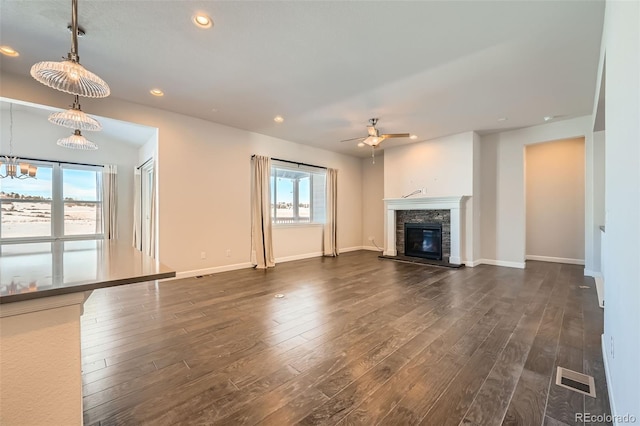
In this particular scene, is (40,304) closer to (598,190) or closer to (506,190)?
(598,190)

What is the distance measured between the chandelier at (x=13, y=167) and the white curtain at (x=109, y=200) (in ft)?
3.76

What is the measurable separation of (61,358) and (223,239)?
4062 mm

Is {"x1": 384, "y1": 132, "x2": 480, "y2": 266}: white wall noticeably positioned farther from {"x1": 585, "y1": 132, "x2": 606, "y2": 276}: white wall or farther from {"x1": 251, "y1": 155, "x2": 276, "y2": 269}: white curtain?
{"x1": 251, "y1": 155, "x2": 276, "y2": 269}: white curtain

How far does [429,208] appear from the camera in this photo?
5.91 metres

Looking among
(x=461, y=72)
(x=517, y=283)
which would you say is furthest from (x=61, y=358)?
(x=517, y=283)

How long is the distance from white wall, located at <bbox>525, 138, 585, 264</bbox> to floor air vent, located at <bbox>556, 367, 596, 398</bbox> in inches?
203

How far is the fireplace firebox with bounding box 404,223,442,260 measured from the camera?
5.85 meters

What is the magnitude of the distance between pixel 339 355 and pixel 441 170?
16.4 feet

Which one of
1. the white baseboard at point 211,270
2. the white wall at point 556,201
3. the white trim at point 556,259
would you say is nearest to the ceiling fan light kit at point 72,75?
the white baseboard at point 211,270

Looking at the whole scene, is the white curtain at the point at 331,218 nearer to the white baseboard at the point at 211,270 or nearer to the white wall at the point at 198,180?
the white wall at the point at 198,180

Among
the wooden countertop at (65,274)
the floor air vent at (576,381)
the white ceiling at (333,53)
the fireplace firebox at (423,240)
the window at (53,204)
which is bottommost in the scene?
the floor air vent at (576,381)

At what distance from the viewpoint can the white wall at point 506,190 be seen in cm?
511

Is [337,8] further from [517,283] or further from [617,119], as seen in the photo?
[517,283]

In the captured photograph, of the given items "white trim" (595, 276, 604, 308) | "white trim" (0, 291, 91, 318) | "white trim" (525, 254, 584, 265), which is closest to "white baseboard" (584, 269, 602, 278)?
"white trim" (595, 276, 604, 308)
